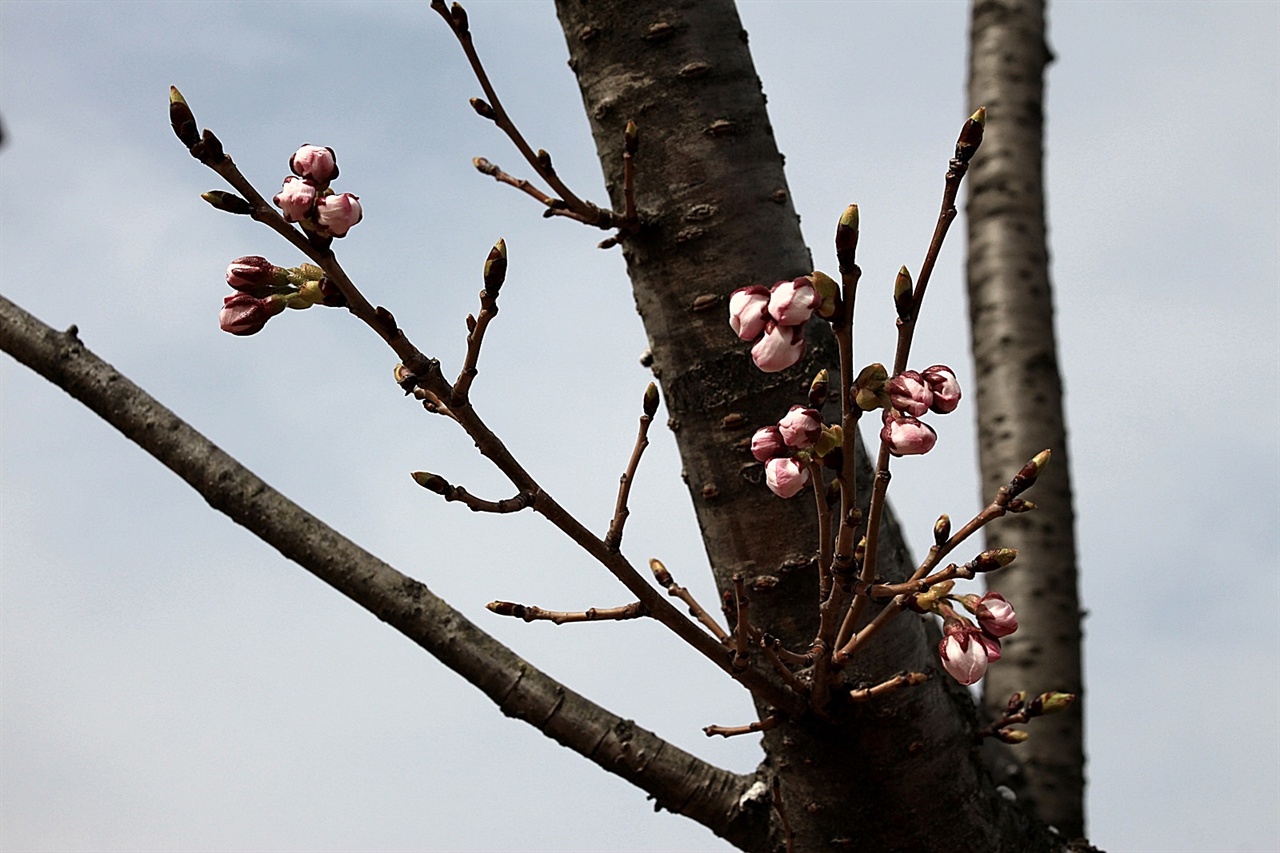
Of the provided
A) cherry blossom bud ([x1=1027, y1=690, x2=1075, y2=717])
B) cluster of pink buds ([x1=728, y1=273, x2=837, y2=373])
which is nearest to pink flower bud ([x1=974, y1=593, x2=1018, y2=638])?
cherry blossom bud ([x1=1027, y1=690, x2=1075, y2=717])

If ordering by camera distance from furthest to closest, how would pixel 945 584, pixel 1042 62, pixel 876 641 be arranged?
pixel 1042 62 < pixel 876 641 < pixel 945 584

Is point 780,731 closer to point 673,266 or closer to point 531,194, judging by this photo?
point 673,266

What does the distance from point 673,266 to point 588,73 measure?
23 centimetres

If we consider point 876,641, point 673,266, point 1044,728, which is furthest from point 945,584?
point 1044,728

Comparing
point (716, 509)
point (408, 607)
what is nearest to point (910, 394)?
point (716, 509)

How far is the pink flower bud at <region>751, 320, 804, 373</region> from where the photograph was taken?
2.37ft

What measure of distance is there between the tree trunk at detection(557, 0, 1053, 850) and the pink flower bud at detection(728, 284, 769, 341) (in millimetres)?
360

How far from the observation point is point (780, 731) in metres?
1.12

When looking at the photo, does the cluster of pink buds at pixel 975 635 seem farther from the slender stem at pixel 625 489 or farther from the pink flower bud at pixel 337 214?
the pink flower bud at pixel 337 214

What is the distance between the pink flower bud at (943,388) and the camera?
717mm

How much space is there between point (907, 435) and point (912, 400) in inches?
0.9

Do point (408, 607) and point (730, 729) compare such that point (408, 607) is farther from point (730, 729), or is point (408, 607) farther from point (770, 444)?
point (770, 444)

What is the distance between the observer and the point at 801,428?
2.44ft

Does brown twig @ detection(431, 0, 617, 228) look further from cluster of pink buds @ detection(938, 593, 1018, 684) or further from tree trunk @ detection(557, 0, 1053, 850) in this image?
cluster of pink buds @ detection(938, 593, 1018, 684)
